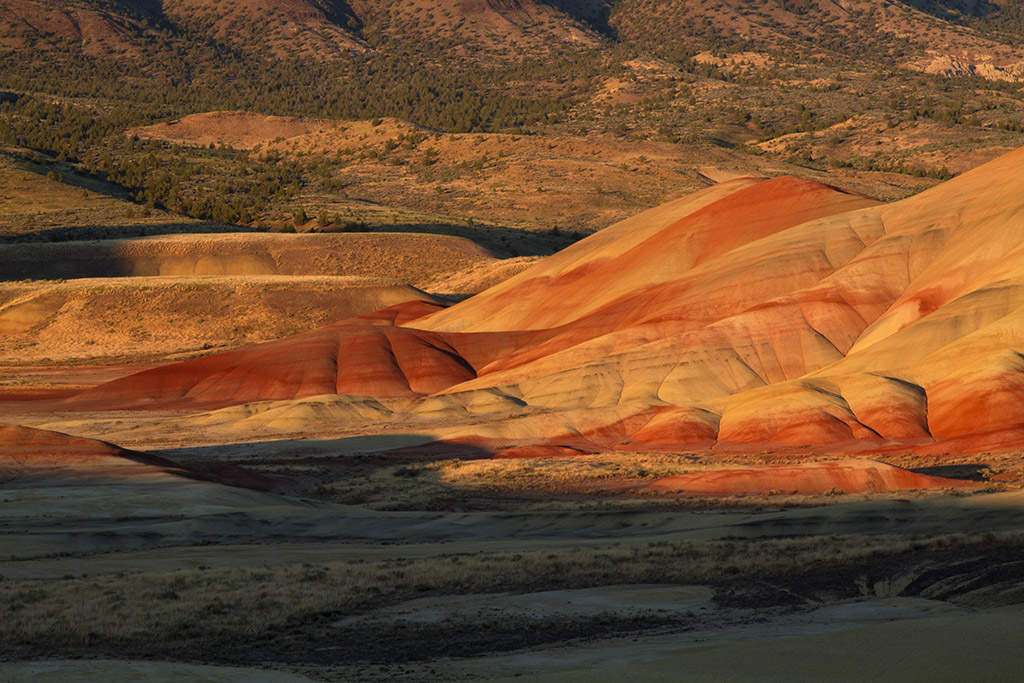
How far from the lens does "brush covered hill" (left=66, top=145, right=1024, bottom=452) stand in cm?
4716

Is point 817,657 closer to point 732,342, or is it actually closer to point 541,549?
point 541,549

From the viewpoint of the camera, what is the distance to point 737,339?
2315 inches

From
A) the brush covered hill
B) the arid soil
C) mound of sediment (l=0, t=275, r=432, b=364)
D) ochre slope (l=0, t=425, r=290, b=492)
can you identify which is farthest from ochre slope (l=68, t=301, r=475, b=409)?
ochre slope (l=0, t=425, r=290, b=492)

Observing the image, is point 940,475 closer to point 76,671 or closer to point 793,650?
point 793,650

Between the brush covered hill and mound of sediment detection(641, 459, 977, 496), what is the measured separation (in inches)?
318

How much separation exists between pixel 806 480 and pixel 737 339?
Result: 2370 cm

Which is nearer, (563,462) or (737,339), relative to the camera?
(563,462)

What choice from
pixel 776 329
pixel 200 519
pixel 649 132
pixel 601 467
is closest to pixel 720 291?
pixel 776 329

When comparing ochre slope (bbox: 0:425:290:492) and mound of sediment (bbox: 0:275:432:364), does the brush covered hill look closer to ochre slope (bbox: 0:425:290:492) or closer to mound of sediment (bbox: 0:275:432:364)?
mound of sediment (bbox: 0:275:432:364)

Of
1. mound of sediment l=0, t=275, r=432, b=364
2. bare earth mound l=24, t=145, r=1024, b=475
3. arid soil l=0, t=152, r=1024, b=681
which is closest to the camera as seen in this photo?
arid soil l=0, t=152, r=1024, b=681

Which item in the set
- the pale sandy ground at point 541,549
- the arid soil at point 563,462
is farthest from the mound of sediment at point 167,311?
the pale sandy ground at point 541,549

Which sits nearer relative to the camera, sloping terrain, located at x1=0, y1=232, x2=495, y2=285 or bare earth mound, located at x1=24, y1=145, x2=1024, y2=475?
bare earth mound, located at x1=24, y1=145, x2=1024, y2=475

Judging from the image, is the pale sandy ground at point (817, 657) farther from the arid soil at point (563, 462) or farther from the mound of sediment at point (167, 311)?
the mound of sediment at point (167, 311)

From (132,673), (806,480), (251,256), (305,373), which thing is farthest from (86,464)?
(251,256)
